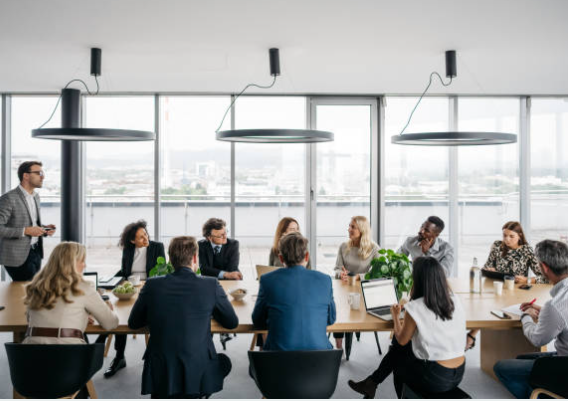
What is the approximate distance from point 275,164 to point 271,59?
244 cm

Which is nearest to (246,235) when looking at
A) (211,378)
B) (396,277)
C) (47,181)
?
(47,181)

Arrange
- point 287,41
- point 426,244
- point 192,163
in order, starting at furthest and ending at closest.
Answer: point 192,163 → point 426,244 → point 287,41

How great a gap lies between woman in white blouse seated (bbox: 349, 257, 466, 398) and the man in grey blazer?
326cm

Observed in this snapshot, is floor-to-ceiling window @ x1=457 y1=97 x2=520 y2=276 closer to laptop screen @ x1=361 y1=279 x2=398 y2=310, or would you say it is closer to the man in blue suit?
laptop screen @ x1=361 y1=279 x2=398 y2=310

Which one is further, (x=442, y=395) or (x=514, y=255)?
(x=514, y=255)

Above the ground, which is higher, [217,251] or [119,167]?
[119,167]

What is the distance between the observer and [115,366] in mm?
3592

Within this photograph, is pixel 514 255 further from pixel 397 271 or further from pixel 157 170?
pixel 157 170

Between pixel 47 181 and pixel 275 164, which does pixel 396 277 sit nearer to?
pixel 275 164

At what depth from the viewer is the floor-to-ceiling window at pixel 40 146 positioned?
5980 mm

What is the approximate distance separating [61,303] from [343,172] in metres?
4.50

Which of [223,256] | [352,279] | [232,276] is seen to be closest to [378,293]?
[352,279]

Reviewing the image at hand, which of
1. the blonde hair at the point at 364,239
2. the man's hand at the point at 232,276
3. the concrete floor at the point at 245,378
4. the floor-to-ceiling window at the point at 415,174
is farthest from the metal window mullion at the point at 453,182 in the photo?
the man's hand at the point at 232,276

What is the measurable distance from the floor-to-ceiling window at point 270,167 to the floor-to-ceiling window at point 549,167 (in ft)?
10.7
